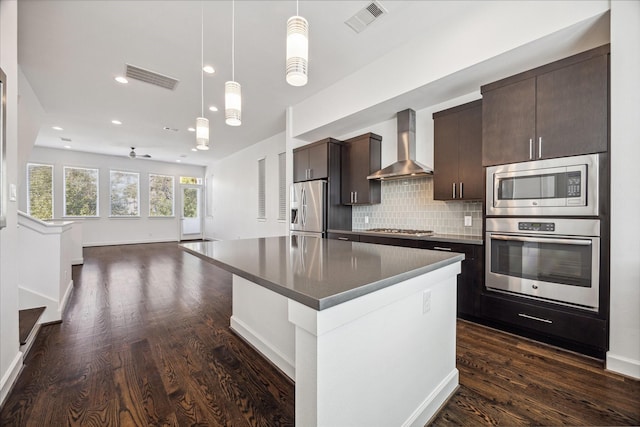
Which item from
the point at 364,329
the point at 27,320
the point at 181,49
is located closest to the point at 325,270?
the point at 364,329

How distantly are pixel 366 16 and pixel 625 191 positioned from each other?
100 inches

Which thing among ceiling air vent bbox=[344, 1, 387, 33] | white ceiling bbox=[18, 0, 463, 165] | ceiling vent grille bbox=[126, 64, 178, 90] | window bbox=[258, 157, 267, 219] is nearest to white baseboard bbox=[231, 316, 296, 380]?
white ceiling bbox=[18, 0, 463, 165]

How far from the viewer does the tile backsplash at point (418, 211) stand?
3301mm

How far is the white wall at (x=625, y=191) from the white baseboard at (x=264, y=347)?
2.27m

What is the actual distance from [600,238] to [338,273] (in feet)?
7.06

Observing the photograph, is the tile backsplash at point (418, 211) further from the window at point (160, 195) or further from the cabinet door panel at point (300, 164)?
the window at point (160, 195)

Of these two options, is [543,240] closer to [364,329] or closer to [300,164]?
[364,329]

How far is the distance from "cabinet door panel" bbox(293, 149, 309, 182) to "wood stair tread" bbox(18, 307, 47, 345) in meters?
3.64

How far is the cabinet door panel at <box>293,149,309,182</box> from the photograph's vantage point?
4688 mm

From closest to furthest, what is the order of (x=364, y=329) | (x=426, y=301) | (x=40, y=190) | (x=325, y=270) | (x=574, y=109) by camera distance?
(x=364, y=329), (x=325, y=270), (x=426, y=301), (x=574, y=109), (x=40, y=190)

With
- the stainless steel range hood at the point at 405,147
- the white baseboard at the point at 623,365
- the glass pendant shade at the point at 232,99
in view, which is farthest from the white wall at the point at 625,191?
the glass pendant shade at the point at 232,99

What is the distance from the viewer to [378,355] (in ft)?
3.76

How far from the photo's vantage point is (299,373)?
98 cm

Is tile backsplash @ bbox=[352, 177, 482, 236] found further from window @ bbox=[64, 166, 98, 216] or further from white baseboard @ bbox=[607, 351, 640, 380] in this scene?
window @ bbox=[64, 166, 98, 216]
